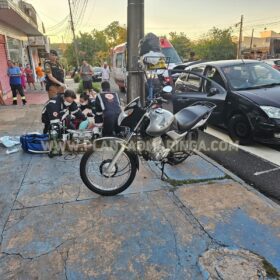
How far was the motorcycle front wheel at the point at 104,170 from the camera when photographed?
3.46 metres

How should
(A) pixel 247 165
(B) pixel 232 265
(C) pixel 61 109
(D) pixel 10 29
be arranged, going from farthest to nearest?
(D) pixel 10 29, (C) pixel 61 109, (A) pixel 247 165, (B) pixel 232 265

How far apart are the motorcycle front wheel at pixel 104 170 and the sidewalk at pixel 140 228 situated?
131mm

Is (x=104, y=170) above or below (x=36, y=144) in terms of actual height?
above

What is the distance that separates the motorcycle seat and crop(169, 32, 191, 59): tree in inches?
2050

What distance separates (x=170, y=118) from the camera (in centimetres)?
356

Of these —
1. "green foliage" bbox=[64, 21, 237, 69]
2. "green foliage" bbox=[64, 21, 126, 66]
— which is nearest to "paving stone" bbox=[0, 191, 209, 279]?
"green foliage" bbox=[64, 21, 237, 69]

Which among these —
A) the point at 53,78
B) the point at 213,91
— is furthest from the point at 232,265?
the point at 53,78

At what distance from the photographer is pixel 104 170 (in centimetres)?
348

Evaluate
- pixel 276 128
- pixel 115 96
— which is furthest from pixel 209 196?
pixel 115 96

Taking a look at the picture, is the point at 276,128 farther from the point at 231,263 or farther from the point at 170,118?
the point at 231,263

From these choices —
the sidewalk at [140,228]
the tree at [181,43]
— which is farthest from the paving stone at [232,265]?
the tree at [181,43]

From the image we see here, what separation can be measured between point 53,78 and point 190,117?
457 cm

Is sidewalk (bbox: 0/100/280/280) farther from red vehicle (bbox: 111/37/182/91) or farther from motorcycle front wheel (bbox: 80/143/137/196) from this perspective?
red vehicle (bbox: 111/37/182/91)

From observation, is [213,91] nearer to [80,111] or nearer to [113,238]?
[80,111]
